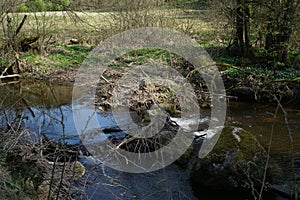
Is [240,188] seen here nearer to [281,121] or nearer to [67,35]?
[281,121]

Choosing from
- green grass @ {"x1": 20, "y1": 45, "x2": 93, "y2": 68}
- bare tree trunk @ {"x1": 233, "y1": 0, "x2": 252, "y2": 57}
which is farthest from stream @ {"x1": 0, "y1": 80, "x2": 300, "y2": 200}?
bare tree trunk @ {"x1": 233, "y1": 0, "x2": 252, "y2": 57}

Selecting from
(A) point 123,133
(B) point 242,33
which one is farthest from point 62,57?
(A) point 123,133

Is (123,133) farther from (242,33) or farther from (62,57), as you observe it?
(62,57)

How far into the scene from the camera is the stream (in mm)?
5535

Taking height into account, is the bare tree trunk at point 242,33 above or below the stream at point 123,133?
above

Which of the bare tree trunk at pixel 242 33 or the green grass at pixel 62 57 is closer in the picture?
the bare tree trunk at pixel 242 33

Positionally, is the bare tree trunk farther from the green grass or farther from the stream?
the green grass

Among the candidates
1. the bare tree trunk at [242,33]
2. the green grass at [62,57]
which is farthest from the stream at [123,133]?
the bare tree trunk at [242,33]

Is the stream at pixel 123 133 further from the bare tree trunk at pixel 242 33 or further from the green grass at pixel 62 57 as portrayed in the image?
the bare tree trunk at pixel 242 33

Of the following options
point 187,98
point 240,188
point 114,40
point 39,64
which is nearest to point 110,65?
point 114,40

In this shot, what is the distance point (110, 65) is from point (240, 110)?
5.85m

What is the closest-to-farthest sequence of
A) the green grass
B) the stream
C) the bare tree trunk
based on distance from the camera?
1. the stream
2. the bare tree trunk
3. the green grass

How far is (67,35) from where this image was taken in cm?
1853

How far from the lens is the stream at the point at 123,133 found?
5.54m
